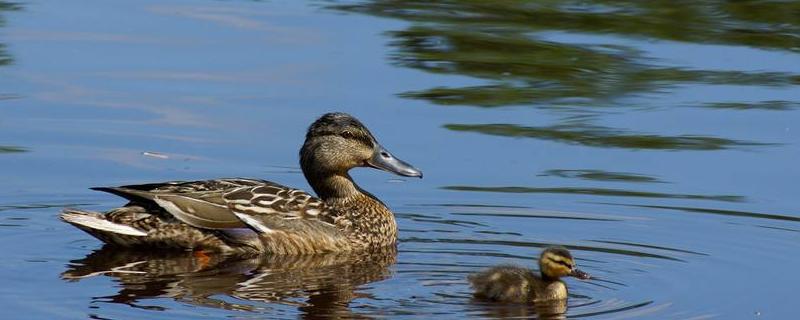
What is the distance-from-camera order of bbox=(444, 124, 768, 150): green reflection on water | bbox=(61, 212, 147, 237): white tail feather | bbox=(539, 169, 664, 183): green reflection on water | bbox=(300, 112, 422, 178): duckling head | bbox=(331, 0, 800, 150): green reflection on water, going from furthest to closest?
bbox=(331, 0, 800, 150): green reflection on water → bbox=(444, 124, 768, 150): green reflection on water → bbox=(539, 169, 664, 183): green reflection on water → bbox=(300, 112, 422, 178): duckling head → bbox=(61, 212, 147, 237): white tail feather

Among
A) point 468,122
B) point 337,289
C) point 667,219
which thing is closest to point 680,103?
point 468,122

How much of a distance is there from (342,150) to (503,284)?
281cm

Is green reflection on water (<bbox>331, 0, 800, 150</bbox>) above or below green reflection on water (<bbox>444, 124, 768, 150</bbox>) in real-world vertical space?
above

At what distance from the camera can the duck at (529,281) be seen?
35.9ft

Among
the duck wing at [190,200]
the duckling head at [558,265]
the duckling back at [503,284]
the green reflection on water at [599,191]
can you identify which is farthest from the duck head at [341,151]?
the duckling back at [503,284]

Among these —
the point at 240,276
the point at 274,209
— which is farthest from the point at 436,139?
the point at 240,276

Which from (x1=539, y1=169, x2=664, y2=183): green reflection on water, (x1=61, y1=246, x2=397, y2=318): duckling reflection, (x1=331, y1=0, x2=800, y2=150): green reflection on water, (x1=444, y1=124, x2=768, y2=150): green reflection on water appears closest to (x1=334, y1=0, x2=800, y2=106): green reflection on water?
(x1=331, y1=0, x2=800, y2=150): green reflection on water

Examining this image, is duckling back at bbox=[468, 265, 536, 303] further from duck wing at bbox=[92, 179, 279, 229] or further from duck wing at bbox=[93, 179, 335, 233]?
duck wing at bbox=[92, 179, 279, 229]

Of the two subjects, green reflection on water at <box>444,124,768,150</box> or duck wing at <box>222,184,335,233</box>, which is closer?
duck wing at <box>222,184,335,233</box>

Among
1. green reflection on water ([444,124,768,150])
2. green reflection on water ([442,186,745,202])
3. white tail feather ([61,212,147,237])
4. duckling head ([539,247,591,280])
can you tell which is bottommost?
green reflection on water ([442,186,745,202])

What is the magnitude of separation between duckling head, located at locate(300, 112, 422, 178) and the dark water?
11.7 inches

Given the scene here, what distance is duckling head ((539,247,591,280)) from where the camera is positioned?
11.2 meters

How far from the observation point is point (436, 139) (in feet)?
48.8

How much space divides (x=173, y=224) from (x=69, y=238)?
616 millimetres
